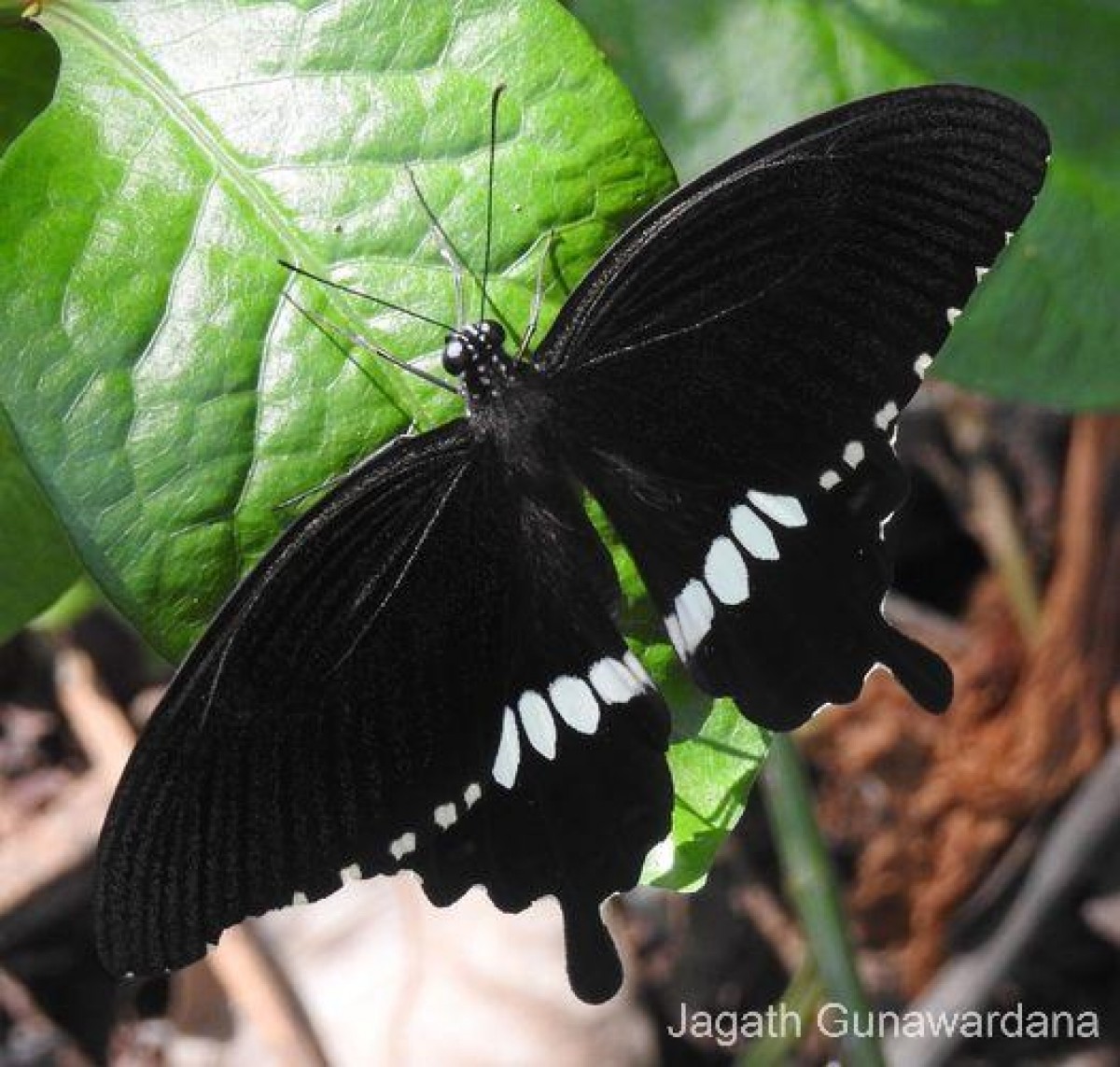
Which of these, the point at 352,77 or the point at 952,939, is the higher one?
the point at 352,77

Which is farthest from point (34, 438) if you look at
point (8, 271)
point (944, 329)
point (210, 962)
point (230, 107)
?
point (210, 962)

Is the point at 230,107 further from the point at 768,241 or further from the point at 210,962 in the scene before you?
the point at 210,962

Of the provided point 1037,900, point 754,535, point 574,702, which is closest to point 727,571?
point 754,535

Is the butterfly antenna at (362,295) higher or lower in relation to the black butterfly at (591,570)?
higher

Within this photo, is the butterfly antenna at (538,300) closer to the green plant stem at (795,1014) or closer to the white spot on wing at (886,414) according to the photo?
the white spot on wing at (886,414)

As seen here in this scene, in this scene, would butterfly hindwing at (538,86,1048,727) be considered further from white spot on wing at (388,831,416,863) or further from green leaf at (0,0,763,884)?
white spot on wing at (388,831,416,863)

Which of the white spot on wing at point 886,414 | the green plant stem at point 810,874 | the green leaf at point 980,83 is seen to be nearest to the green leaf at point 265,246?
the white spot on wing at point 886,414

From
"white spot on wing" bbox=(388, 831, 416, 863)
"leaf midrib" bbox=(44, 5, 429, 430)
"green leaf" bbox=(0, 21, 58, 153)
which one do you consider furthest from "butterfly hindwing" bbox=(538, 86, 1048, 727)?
"green leaf" bbox=(0, 21, 58, 153)
